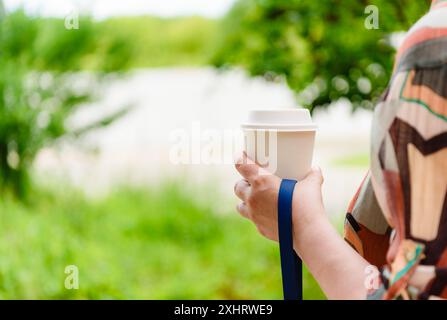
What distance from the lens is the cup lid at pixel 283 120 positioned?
931mm

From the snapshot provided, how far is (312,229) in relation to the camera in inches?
32.3

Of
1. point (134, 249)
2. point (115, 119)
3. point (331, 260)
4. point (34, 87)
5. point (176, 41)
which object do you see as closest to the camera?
point (331, 260)

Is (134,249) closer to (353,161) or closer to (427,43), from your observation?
(353,161)

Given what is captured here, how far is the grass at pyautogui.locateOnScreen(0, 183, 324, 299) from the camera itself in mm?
2980

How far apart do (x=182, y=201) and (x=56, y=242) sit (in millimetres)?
1328

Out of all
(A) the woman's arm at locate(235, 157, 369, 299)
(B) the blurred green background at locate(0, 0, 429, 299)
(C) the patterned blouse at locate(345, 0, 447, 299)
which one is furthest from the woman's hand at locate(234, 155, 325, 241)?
(B) the blurred green background at locate(0, 0, 429, 299)

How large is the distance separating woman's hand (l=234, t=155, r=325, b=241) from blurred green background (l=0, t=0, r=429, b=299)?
1.67m

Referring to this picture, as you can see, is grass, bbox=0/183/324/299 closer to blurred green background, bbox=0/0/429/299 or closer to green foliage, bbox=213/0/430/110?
blurred green background, bbox=0/0/429/299

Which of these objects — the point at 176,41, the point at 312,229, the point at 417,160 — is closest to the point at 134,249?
the point at 312,229

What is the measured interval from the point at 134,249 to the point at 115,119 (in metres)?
1.13

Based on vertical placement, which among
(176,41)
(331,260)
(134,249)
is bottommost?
(134,249)

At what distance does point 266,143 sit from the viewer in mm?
943
